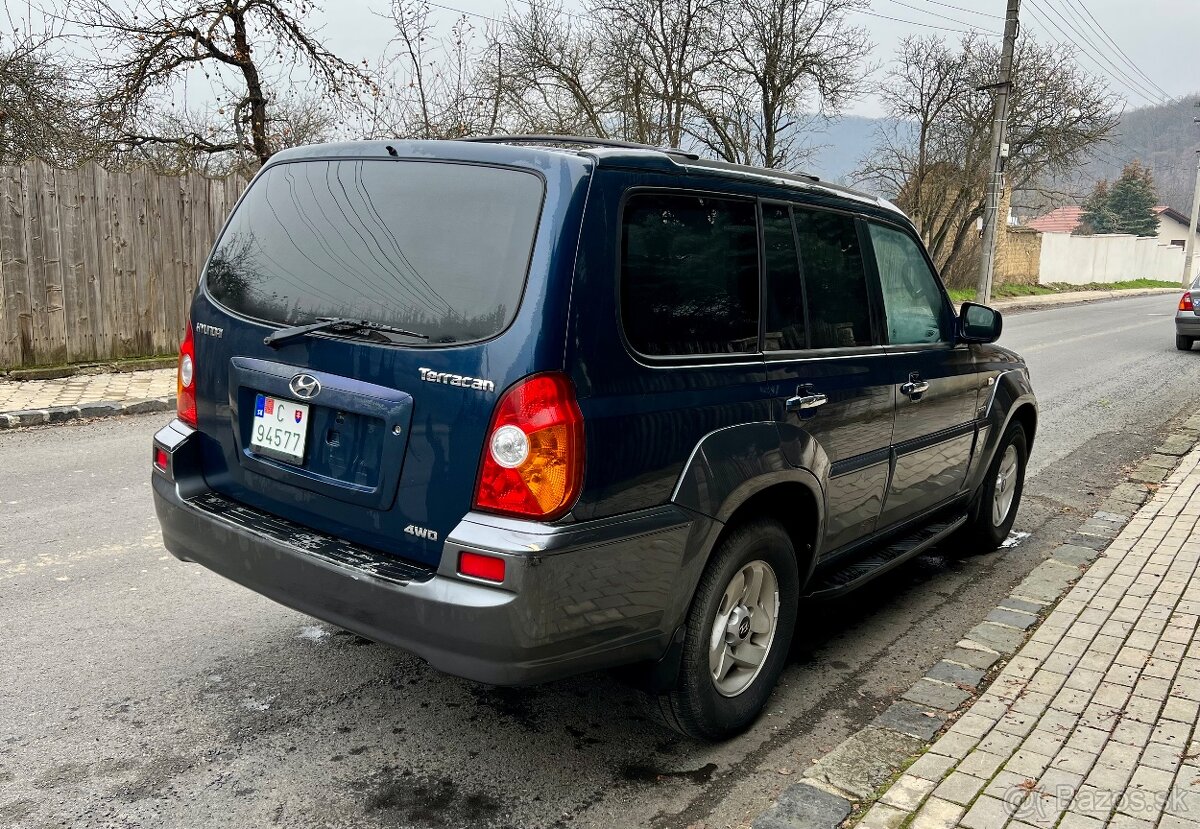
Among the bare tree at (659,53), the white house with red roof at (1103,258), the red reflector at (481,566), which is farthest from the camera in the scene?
the white house with red roof at (1103,258)

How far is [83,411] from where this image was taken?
8664 mm

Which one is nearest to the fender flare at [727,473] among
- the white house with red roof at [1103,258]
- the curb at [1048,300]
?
the curb at [1048,300]

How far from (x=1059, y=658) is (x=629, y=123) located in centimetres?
2110

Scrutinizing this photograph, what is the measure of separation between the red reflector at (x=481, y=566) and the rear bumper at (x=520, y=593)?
0.02 metres

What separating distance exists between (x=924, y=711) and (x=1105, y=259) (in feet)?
186

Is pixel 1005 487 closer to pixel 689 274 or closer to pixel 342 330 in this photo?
pixel 689 274

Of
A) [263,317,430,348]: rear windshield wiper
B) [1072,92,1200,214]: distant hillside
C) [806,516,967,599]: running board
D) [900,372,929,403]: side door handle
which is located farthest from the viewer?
[1072,92,1200,214]: distant hillside

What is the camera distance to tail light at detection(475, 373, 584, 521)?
2645 mm

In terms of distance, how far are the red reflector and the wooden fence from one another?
9.14m

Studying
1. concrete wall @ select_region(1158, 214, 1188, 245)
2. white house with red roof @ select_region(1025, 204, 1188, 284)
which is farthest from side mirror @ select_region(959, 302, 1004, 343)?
concrete wall @ select_region(1158, 214, 1188, 245)

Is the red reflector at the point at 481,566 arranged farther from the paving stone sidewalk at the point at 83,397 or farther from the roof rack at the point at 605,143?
the paving stone sidewalk at the point at 83,397

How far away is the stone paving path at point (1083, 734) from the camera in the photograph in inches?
114

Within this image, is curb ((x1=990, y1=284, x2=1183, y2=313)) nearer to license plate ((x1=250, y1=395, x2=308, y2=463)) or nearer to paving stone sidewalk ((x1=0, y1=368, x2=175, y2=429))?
paving stone sidewalk ((x1=0, y1=368, x2=175, y2=429))

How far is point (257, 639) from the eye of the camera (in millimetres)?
4020
